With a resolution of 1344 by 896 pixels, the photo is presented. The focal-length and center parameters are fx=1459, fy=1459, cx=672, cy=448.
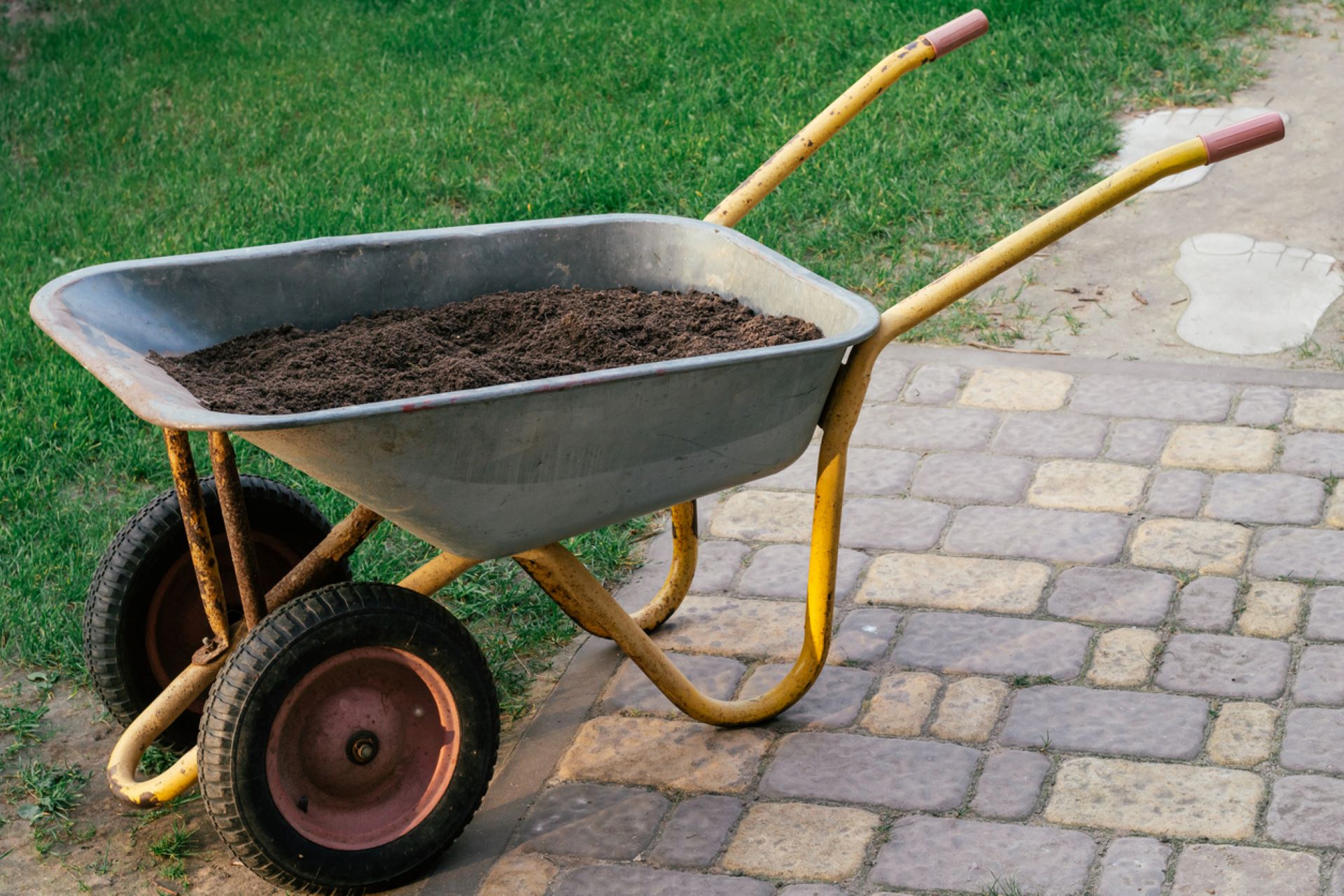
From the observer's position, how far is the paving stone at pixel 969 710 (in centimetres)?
301

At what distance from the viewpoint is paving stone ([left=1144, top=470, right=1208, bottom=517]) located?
12.2 ft

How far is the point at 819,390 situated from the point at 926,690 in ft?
2.76

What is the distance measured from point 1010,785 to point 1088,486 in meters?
1.24

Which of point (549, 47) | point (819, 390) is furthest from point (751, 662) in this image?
point (549, 47)

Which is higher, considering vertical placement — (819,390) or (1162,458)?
(819,390)

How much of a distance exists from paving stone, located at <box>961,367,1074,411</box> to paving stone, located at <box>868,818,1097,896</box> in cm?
178

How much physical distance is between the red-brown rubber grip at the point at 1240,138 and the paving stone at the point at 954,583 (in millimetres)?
1190

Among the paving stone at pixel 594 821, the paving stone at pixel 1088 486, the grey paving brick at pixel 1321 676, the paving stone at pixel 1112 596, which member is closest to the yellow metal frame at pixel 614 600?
the paving stone at pixel 594 821

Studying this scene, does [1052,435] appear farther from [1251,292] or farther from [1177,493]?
[1251,292]

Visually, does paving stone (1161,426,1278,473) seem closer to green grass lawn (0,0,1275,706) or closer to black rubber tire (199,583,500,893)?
green grass lawn (0,0,1275,706)

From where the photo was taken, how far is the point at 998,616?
3.39 metres

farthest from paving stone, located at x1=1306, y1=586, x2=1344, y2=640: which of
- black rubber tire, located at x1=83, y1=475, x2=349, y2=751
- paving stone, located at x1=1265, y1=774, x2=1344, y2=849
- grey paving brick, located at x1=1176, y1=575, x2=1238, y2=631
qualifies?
black rubber tire, located at x1=83, y1=475, x2=349, y2=751

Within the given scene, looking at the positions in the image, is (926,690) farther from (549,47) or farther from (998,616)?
(549,47)

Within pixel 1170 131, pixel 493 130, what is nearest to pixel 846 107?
pixel 1170 131
